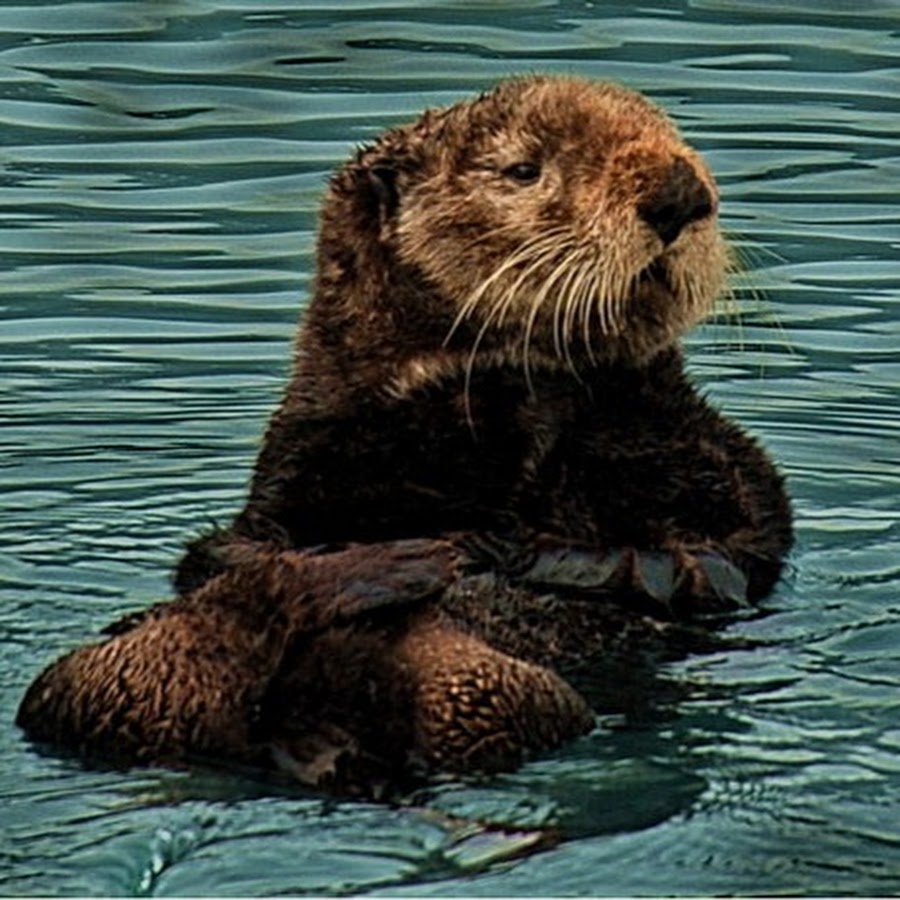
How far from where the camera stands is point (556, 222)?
6773mm

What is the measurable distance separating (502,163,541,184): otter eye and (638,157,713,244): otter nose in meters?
0.30

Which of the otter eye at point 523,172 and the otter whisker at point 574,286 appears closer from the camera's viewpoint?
the otter whisker at point 574,286

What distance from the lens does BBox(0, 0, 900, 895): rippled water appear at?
17.7ft

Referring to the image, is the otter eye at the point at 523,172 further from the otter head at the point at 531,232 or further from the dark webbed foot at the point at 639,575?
the dark webbed foot at the point at 639,575

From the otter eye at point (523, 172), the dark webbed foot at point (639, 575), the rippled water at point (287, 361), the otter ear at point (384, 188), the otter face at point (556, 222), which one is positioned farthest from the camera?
the otter ear at point (384, 188)

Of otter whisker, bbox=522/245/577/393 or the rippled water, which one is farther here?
otter whisker, bbox=522/245/577/393

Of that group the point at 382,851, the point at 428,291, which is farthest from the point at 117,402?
the point at 382,851

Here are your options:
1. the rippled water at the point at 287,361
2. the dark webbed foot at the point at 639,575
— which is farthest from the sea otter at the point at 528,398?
the rippled water at the point at 287,361

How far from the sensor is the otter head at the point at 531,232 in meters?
→ 6.67

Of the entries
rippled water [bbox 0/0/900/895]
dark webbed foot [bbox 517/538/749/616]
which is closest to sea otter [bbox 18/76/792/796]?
dark webbed foot [bbox 517/538/749/616]

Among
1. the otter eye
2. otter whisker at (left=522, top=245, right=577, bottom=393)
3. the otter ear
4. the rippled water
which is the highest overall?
the otter eye

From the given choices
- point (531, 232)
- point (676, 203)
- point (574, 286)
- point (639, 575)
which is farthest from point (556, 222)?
point (639, 575)

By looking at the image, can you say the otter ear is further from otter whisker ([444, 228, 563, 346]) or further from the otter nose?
the otter nose

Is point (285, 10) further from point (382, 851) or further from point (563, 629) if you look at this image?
point (382, 851)
